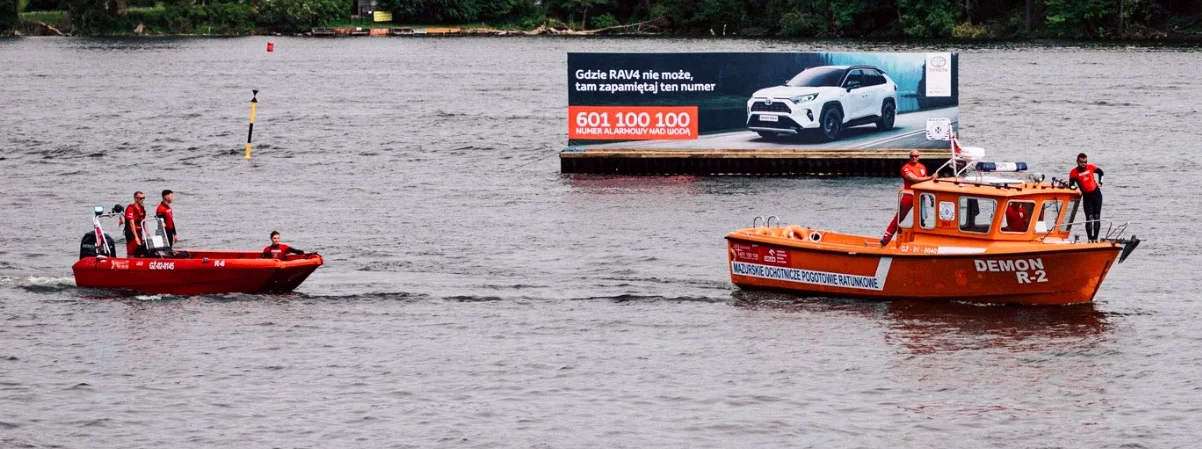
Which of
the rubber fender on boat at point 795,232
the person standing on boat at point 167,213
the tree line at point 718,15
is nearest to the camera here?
the rubber fender on boat at point 795,232

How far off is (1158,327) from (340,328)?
14.3m

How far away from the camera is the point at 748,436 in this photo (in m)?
23.4

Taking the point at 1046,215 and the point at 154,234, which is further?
the point at 154,234

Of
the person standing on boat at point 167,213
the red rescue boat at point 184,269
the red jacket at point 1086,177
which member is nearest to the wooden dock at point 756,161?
the red jacket at point 1086,177

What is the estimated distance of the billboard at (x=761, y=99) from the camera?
4688cm

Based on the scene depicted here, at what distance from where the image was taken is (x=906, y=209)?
1157 inches

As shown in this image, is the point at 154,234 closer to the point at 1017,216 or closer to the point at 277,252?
the point at 277,252

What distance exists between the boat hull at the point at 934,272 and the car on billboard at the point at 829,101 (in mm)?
16779

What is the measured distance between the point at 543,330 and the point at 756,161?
63.9 ft

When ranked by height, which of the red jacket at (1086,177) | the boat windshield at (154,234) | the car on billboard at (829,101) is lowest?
the boat windshield at (154,234)

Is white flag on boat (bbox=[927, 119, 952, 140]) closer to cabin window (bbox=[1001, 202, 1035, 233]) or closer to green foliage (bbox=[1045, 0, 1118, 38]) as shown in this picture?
cabin window (bbox=[1001, 202, 1035, 233])

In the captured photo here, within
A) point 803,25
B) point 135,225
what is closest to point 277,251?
point 135,225

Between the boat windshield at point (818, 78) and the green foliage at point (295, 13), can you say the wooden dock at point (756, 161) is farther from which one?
the green foliage at point (295, 13)

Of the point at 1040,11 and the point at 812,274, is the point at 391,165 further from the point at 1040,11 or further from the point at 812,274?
the point at 1040,11
